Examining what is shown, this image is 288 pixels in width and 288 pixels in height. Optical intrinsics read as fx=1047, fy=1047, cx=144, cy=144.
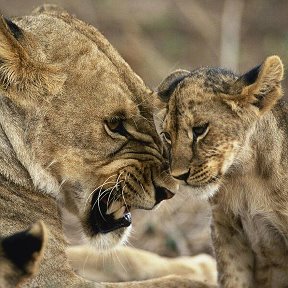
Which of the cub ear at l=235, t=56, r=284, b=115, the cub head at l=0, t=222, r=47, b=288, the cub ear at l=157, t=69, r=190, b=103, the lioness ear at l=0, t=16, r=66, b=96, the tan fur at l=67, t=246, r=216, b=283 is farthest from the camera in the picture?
the tan fur at l=67, t=246, r=216, b=283

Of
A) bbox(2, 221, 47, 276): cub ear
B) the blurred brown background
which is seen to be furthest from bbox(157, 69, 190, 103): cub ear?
the blurred brown background

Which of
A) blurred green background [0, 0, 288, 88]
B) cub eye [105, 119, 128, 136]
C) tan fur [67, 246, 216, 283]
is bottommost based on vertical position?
blurred green background [0, 0, 288, 88]

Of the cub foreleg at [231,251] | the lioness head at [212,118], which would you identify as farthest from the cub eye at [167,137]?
the cub foreleg at [231,251]

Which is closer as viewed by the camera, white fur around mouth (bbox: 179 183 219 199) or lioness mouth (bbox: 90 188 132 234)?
white fur around mouth (bbox: 179 183 219 199)

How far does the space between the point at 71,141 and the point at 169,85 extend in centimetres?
62

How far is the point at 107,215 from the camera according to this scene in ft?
15.9

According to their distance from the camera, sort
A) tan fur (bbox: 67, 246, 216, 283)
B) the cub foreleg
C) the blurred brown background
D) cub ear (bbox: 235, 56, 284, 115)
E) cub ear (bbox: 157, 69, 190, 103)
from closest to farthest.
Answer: cub ear (bbox: 235, 56, 284, 115) < cub ear (bbox: 157, 69, 190, 103) < the cub foreleg < tan fur (bbox: 67, 246, 216, 283) < the blurred brown background

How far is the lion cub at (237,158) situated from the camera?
4.66m

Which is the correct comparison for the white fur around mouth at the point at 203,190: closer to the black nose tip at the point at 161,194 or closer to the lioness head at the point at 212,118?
the lioness head at the point at 212,118

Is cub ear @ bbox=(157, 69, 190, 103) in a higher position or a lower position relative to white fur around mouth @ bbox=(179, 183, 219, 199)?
higher

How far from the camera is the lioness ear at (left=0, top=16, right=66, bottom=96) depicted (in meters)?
4.44

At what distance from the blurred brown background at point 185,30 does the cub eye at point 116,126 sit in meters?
4.87

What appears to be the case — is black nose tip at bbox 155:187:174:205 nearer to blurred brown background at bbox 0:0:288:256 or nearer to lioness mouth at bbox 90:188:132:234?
lioness mouth at bbox 90:188:132:234

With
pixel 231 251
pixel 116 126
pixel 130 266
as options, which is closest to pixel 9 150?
pixel 116 126
